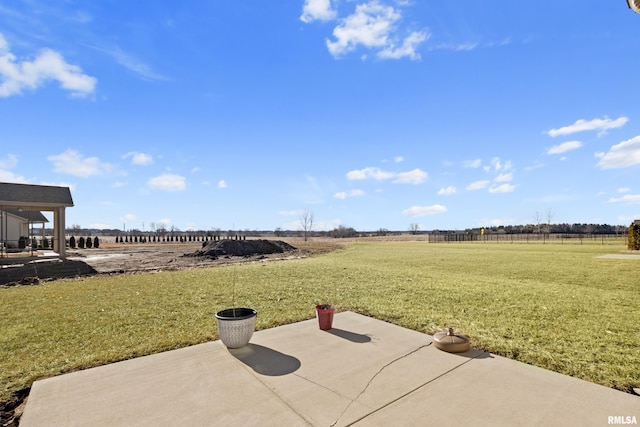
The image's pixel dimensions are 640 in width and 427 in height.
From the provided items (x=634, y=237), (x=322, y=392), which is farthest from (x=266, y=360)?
(x=634, y=237)

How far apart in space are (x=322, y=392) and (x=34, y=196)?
22.4 meters

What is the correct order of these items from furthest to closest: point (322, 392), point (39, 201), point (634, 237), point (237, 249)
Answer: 1. point (237, 249)
2. point (634, 237)
3. point (39, 201)
4. point (322, 392)

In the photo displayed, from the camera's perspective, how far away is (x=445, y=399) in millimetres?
3010

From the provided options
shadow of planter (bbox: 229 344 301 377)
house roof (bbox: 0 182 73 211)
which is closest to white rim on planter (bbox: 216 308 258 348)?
shadow of planter (bbox: 229 344 301 377)

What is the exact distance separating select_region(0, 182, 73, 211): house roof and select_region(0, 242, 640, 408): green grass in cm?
985

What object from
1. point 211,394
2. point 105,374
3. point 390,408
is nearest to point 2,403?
point 105,374

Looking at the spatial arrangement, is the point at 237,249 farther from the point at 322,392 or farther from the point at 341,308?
the point at 322,392

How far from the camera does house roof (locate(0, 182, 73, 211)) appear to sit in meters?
17.2

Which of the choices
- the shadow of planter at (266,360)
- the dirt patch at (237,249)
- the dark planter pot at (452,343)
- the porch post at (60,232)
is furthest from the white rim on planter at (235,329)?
the dirt patch at (237,249)

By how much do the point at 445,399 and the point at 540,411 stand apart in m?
0.79

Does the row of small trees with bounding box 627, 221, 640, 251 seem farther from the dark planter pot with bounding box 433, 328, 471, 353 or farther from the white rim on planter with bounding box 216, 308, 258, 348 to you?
the white rim on planter with bounding box 216, 308, 258, 348

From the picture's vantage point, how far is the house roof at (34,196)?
17191 mm

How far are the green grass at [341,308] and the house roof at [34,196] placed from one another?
32.3 feet

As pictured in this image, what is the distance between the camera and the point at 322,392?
10.3 feet
